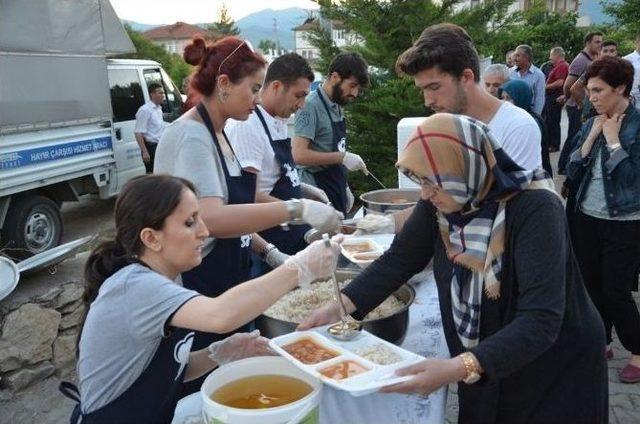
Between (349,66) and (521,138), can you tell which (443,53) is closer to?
(521,138)

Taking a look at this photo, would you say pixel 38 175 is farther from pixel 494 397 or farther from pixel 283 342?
pixel 494 397

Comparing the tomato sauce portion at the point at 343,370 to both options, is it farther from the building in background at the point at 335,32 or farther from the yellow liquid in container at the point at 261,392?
the building in background at the point at 335,32

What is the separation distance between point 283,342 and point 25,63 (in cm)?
590

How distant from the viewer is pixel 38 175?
6.16 metres

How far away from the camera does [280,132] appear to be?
9.41ft

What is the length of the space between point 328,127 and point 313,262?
2147 mm

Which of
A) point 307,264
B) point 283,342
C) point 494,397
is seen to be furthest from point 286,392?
point 494,397

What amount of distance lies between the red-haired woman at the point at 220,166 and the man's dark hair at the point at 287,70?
0.65 metres

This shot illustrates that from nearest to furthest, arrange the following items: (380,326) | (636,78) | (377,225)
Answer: (380,326), (377,225), (636,78)

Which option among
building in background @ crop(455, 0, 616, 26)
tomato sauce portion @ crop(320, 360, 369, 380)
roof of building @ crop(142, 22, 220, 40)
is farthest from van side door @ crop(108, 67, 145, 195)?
roof of building @ crop(142, 22, 220, 40)

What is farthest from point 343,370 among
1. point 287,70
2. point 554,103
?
point 554,103

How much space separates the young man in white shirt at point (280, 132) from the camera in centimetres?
277

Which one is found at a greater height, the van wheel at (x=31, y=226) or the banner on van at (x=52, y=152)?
the banner on van at (x=52, y=152)

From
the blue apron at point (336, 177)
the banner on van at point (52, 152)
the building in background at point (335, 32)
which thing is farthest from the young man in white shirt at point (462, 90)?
the building in background at point (335, 32)
